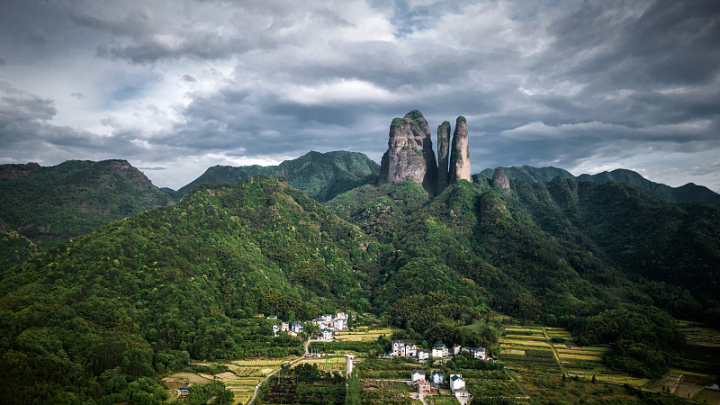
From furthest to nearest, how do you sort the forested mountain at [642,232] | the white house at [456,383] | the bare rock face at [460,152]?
1. the bare rock face at [460,152]
2. the forested mountain at [642,232]
3. the white house at [456,383]

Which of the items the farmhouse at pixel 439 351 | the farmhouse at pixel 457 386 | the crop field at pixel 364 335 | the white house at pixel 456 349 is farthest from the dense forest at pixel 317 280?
the farmhouse at pixel 457 386

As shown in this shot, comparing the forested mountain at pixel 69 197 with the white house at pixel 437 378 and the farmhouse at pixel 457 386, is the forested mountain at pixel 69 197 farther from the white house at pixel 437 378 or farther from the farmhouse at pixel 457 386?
the farmhouse at pixel 457 386

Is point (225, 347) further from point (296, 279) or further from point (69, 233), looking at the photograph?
point (69, 233)

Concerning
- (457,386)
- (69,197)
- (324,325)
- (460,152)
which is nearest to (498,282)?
(324,325)

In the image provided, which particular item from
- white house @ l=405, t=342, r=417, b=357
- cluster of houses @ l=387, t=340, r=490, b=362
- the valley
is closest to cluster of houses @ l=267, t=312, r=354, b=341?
the valley

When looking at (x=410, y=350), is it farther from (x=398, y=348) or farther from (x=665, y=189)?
(x=665, y=189)

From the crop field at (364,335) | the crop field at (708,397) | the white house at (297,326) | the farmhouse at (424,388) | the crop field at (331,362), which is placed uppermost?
the white house at (297,326)
